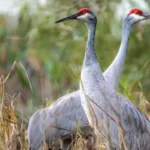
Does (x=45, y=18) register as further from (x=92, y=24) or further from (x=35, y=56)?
(x=92, y=24)

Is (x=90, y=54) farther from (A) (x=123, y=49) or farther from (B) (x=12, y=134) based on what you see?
(A) (x=123, y=49)

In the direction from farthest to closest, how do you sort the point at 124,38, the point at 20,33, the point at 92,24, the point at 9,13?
the point at 20,33 → the point at 9,13 → the point at 124,38 → the point at 92,24

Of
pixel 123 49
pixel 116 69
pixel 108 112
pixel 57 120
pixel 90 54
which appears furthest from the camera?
pixel 123 49

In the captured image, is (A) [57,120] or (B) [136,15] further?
(B) [136,15]

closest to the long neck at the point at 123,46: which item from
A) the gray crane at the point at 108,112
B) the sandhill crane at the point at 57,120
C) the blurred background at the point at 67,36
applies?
the sandhill crane at the point at 57,120

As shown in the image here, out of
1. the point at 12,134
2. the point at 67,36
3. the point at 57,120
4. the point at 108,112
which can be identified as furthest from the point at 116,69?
the point at 67,36

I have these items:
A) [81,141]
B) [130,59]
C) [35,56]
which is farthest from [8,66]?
A: [81,141]

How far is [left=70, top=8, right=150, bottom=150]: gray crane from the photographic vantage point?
714cm

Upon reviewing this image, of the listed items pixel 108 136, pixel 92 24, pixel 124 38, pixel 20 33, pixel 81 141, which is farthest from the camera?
pixel 20 33

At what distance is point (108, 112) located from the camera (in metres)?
7.30

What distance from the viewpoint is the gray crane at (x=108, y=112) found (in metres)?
7.14

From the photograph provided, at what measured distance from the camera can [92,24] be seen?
783 cm

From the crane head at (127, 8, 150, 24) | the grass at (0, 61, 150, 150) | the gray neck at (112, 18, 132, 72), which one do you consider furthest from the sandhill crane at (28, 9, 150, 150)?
the crane head at (127, 8, 150, 24)

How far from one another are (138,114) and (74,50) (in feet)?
18.3
